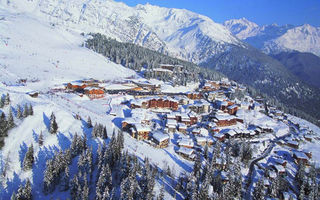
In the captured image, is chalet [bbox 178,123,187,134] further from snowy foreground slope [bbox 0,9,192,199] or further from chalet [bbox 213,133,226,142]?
snowy foreground slope [bbox 0,9,192,199]

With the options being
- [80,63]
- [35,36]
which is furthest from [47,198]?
[35,36]

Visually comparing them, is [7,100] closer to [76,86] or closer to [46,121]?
[46,121]

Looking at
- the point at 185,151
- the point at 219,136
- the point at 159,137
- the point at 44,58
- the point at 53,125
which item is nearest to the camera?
the point at 53,125

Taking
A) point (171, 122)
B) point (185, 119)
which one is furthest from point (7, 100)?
point (185, 119)

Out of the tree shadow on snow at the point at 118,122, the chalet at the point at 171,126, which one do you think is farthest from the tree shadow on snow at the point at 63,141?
the chalet at the point at 171,126

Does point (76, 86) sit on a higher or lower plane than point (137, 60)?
lower

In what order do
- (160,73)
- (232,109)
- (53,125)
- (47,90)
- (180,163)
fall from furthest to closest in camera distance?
(160,73) → (232,109) → (47,90) → (180,163) → (53,125)

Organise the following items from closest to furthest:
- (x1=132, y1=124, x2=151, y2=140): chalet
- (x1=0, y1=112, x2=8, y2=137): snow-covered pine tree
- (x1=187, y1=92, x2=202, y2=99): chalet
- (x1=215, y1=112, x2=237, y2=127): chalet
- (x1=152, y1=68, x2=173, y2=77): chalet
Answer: (x1=0, y1=112, x2=8, y2=137): snow-covered pine tree, (x1=132, y1=124, x2=151, y2=140): chalet, (x1=215, y1=112, x2=237, y2=127): chalet, (x1=187, y1=92, x2=202, y2=99): chalet, (x1=152, y1=68, x2=173, y2=77): chalet

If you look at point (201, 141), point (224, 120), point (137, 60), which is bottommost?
point (201, 141)

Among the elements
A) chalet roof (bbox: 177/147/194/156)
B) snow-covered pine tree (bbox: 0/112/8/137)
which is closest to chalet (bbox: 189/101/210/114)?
chalet roof (bbox: 177/147/194/156)

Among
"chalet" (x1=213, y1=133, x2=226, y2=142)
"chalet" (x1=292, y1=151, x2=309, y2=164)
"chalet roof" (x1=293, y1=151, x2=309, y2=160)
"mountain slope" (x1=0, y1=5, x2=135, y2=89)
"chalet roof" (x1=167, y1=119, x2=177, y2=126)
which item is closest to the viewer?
"chalet" (x1=292, y1=151, x2=309, y2=164)
